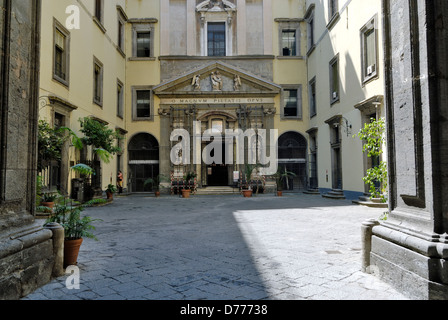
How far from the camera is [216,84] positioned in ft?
66.9

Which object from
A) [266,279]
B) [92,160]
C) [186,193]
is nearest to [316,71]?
[186,193]

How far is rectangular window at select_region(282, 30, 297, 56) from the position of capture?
21406 millimetres

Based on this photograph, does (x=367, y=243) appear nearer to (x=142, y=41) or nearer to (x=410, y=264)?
(x=410, y=264)

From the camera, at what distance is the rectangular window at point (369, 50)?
463 inches

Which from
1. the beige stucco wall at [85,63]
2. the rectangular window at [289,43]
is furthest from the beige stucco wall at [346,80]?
the beige stucco wall at [85,63]

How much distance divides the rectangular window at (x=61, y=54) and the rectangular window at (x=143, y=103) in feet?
27.3

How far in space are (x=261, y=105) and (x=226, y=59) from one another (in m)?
3.66

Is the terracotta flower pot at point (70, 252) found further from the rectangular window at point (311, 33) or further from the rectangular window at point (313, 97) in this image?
the rectangular window at point (311, 33)

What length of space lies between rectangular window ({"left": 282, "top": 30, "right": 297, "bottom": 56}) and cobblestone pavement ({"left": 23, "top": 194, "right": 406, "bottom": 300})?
630 inches

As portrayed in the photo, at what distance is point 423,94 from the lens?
3293mm

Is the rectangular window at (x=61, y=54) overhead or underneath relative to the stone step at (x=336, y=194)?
overhead

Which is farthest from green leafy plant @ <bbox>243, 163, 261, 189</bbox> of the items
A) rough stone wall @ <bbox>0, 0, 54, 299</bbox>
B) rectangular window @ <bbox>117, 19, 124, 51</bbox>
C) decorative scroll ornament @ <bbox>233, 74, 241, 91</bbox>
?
rough stone wall @ <bbox>0, 0, 54, 299</bbox>

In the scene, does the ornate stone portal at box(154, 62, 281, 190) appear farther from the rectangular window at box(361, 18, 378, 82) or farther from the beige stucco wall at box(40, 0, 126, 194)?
the rectangular window at box(361, 18, 378, 82)

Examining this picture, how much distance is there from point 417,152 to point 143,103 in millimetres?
19314
